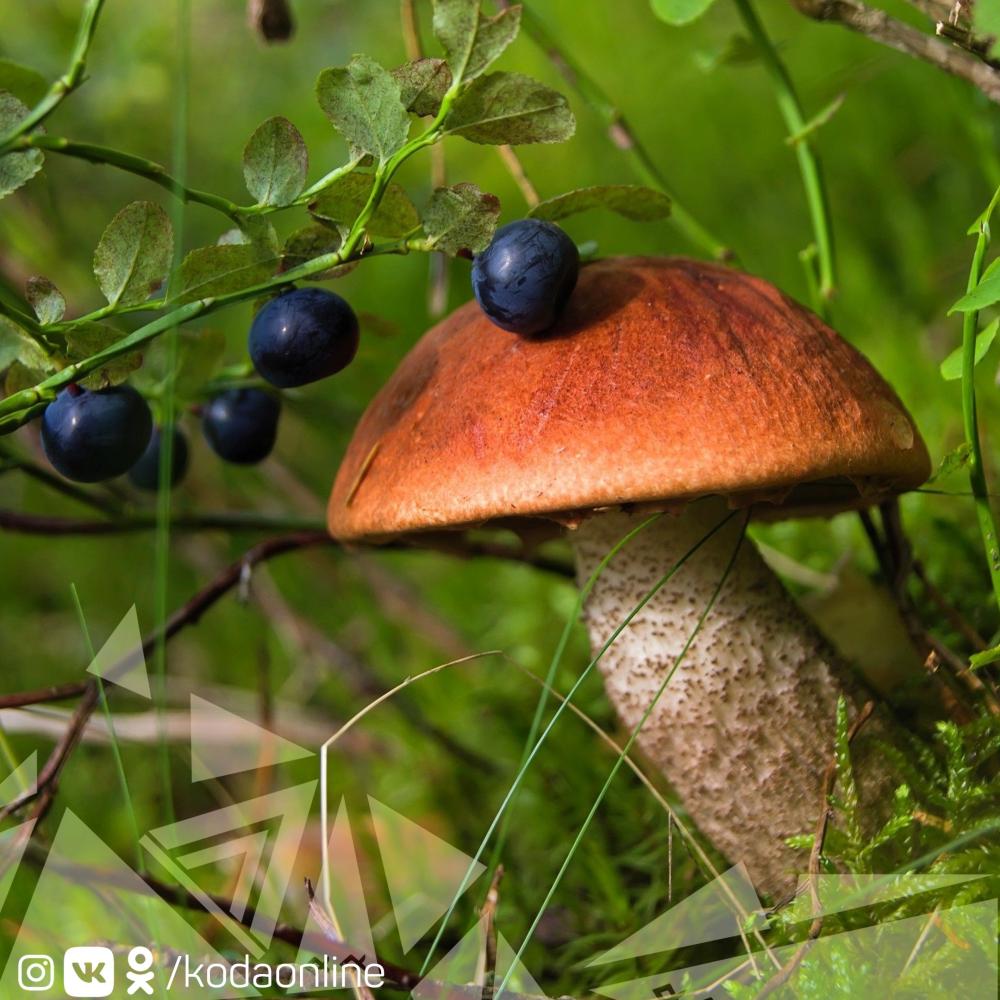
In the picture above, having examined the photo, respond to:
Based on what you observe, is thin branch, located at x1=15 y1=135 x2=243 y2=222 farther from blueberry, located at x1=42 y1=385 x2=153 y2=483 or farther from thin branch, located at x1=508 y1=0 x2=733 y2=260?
thin branch, located at x1=508 y1=0 x2=733 y2=260

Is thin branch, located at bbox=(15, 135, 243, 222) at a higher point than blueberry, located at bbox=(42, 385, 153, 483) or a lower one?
higher

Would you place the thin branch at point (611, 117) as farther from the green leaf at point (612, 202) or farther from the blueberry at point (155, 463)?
the blueberry at point (155, 463)

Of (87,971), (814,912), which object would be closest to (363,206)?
(814,912)

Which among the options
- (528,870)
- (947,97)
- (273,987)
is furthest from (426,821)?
(947,97)

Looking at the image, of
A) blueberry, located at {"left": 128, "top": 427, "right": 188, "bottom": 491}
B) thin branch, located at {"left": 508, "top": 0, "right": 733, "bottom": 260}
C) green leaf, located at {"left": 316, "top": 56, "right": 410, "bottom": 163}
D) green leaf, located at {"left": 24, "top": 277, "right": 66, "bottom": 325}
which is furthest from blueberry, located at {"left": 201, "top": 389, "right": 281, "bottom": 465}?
thin branch, located at {"left": 508, "top": 0, "right": 733, "bottom": 260}
